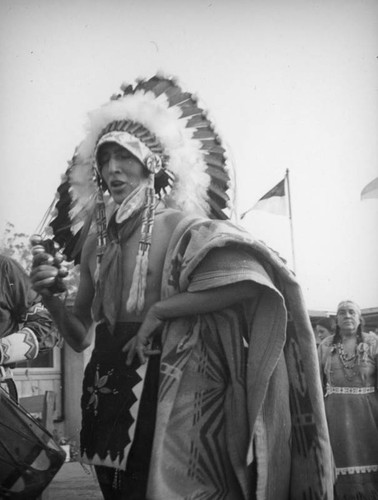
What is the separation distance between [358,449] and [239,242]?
1.71 metres

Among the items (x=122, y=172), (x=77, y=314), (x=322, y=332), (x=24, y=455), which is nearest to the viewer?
(x=24, y=455)

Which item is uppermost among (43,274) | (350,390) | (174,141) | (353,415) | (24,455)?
(174,141)

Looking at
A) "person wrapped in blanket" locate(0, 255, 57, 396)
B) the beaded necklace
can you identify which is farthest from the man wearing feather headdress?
the beaded necklace

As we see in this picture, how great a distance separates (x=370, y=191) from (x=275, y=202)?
582mm

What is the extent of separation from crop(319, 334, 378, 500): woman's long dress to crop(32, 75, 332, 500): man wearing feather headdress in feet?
2.79

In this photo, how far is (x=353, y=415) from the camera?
15.0 ft

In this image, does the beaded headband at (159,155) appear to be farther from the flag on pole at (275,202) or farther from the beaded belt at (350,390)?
the beaded belt at (350,390)

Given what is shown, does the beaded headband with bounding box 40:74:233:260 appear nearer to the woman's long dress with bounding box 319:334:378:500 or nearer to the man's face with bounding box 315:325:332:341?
the man's face with bounding box 315:325:332:341

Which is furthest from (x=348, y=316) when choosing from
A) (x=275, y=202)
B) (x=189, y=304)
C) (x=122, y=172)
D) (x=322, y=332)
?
(x=122, y=172)

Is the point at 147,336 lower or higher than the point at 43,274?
lower

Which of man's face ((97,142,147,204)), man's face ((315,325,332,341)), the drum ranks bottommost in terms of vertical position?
the drum

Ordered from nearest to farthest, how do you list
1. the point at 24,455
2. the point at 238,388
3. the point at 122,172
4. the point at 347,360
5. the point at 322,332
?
1. the point at 238,388
2. the point at 24,455
3. the point at 122,172
4. the point at 322,332
5. the point at 347,360

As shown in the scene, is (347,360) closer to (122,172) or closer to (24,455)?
(122,172)

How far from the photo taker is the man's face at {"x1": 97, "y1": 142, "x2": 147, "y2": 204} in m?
3.42
